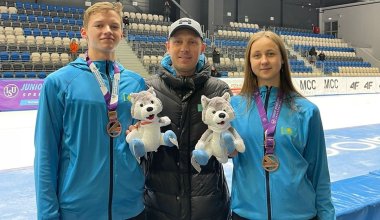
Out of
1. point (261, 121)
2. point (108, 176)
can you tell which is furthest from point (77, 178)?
point (261, 121)

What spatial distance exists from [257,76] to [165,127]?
564mm

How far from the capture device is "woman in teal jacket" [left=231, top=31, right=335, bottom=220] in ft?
5.86

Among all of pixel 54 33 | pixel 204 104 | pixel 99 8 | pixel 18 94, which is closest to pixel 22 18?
pixel 54 33

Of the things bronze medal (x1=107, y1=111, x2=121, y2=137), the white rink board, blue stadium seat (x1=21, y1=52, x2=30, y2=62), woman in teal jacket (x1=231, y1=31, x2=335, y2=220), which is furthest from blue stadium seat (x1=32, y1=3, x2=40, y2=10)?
woman in teal jacket (x1=231, y1=31, x2=335, y2=220)

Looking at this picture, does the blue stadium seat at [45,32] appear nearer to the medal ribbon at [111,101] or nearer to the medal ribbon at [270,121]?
the medal ribbon at [111,101]

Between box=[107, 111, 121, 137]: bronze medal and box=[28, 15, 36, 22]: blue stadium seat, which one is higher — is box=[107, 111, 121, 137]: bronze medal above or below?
below

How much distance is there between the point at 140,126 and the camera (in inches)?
71.8

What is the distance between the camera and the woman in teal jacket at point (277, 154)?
5.86ft

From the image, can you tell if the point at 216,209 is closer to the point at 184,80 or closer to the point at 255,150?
the point at 255,150

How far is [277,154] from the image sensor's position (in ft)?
5.92

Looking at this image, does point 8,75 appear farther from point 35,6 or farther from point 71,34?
point 35,6

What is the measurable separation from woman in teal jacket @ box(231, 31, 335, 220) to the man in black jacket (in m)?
0.14

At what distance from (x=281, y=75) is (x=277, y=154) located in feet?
1.45

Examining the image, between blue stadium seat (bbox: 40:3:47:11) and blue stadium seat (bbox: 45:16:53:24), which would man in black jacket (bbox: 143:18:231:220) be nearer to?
blue stadium seat (bbox: 45:16:53:24)
